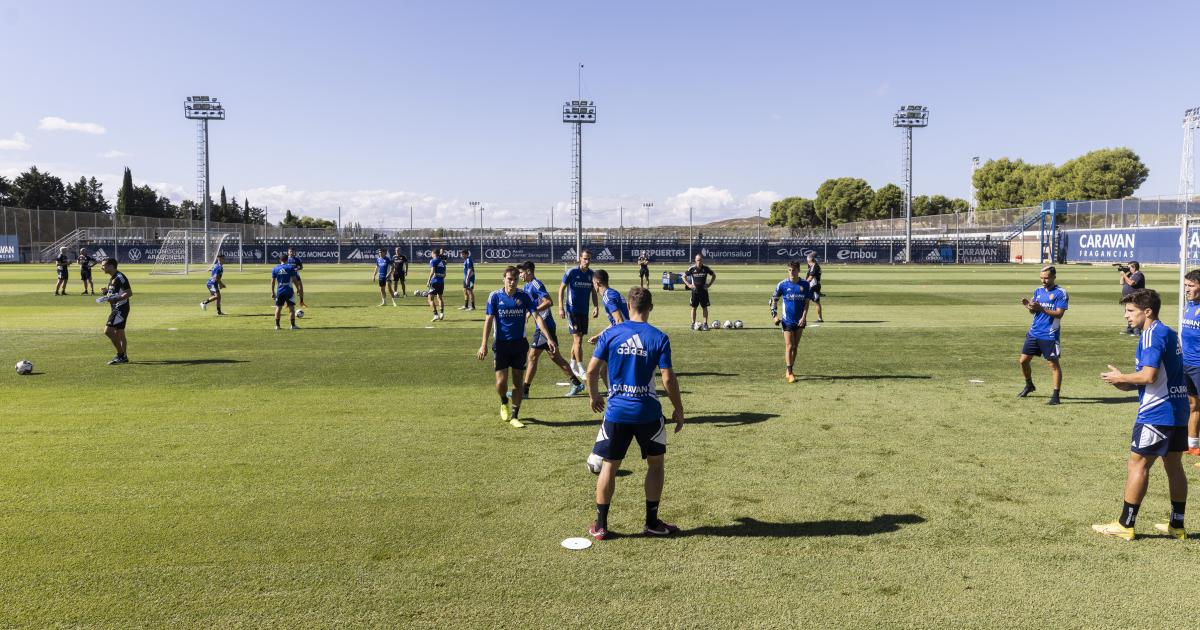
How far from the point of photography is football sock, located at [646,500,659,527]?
625 centimetres

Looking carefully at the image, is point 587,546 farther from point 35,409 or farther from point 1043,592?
point 35,409

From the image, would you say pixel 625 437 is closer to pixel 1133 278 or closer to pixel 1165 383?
pixel 1165 383

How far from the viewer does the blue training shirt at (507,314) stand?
32.6ft

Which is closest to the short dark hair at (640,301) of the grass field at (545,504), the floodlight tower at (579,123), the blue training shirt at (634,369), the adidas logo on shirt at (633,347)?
the blue training shirt at (634,369)

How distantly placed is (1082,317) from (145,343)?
25.4 meters

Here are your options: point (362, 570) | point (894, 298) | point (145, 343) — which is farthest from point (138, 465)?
point (894, 298)

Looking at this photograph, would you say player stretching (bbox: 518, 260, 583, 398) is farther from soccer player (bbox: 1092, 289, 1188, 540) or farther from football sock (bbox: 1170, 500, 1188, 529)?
football sock (bbox: 1170, 500, 1188, 529)

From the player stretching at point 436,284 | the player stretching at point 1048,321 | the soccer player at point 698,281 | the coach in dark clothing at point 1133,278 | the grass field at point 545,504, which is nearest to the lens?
the grass field at point 545,504

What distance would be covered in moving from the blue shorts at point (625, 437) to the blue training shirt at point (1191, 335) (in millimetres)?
6044

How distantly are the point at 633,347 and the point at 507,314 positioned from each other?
423 cm

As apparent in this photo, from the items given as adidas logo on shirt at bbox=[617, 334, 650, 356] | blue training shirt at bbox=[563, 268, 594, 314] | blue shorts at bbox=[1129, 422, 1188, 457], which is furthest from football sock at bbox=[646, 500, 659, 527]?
blue training shirt at bbox=[563, 268, 594, 314]

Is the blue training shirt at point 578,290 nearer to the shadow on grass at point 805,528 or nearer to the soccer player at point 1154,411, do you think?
the shadow on grass at point 805,528

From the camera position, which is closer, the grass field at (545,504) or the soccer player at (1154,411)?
the grass field at (545,504)

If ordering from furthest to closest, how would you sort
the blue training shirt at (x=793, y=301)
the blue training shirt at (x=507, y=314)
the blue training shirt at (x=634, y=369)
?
the blue training shirt at (x=793, y=301) → the blue training shirt at (x=507, y=314) → the blue training shirt at (x=634, y=369)
